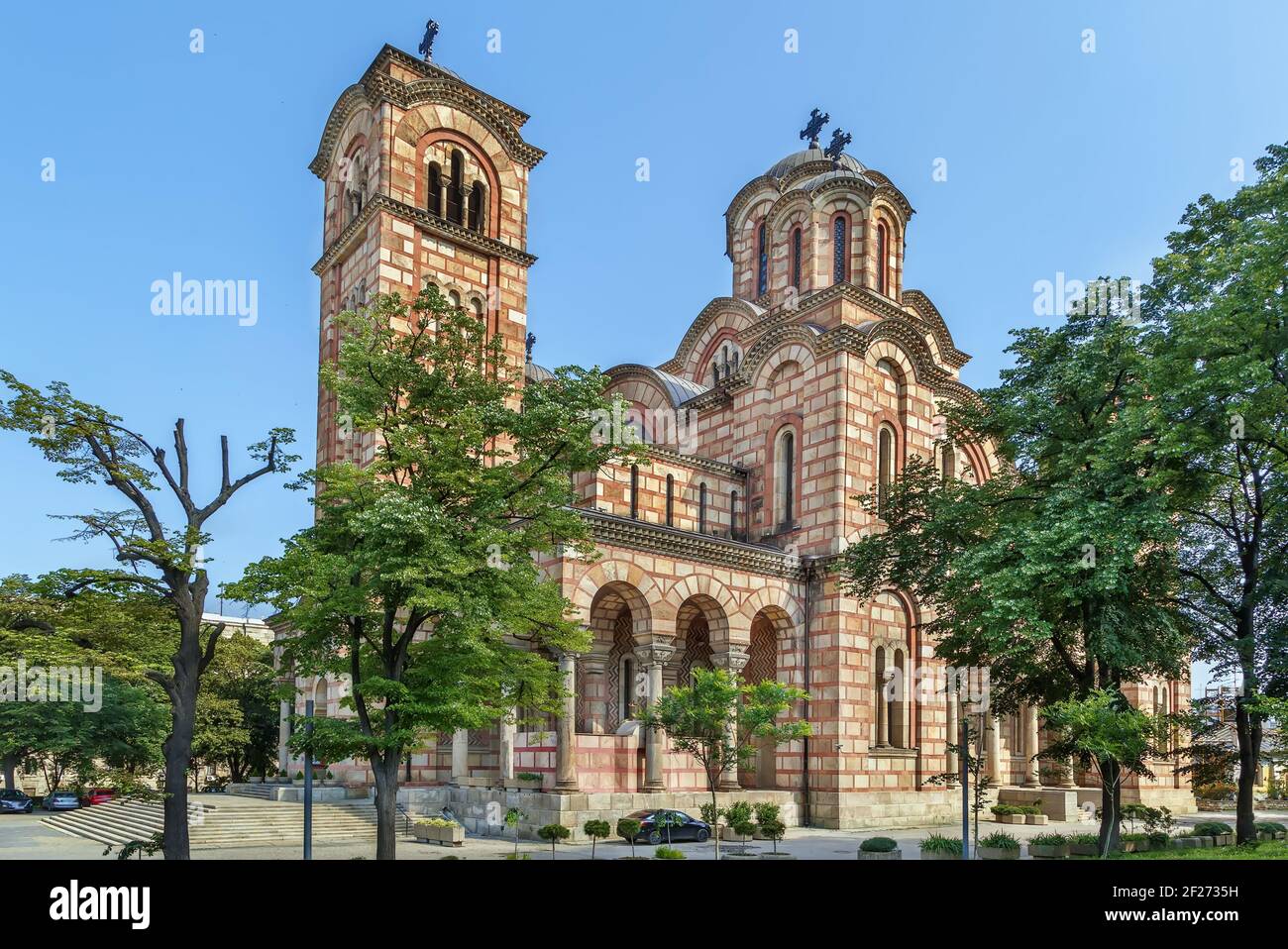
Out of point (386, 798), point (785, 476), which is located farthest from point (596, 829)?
point (785, 476)

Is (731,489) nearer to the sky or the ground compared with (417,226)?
nearer to the ground

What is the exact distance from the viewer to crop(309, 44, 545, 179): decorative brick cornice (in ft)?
113

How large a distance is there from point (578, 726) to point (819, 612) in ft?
27.7

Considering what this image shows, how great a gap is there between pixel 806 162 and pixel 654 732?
25.1m

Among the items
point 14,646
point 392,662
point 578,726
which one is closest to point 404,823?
point 578,726

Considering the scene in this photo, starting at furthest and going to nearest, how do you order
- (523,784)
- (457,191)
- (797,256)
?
(797,256), (457,191), (523,784)

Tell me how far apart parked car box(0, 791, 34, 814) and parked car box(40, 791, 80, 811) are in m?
1.39

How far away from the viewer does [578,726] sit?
31750 millimetres

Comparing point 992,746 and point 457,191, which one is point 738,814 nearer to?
point 992,746

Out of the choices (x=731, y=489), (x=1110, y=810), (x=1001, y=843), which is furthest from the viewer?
(x=731, y=489)

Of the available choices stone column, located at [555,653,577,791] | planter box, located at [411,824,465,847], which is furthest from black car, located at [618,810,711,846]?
planter box, located at [411,824,465,847]

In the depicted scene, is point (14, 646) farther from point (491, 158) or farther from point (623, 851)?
point (491, 158)

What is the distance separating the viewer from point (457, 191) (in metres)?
36.2

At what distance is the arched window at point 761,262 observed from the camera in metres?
44.6
